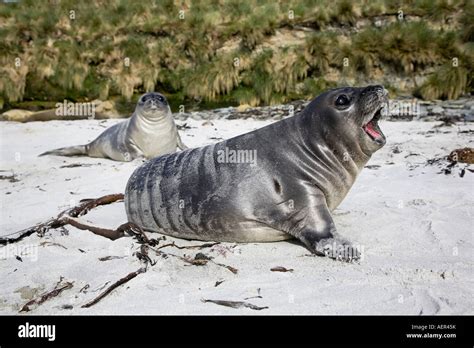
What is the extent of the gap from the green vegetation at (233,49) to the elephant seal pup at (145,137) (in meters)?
4.60

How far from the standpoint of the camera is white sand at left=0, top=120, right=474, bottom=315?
2.20 m

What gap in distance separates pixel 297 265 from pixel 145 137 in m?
4.54

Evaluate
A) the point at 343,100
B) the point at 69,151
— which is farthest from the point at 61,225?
the point at 69,151

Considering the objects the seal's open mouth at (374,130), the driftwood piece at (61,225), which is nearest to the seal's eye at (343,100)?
the seal's open mouth at (374,130)

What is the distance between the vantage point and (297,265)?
2656 mm

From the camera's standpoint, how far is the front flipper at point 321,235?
8.83ft

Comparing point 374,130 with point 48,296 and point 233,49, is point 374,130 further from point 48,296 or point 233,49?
point 233,49

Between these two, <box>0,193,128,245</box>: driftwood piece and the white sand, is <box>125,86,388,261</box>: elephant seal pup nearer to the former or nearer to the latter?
the white sand

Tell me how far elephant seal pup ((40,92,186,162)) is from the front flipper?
4176mm
